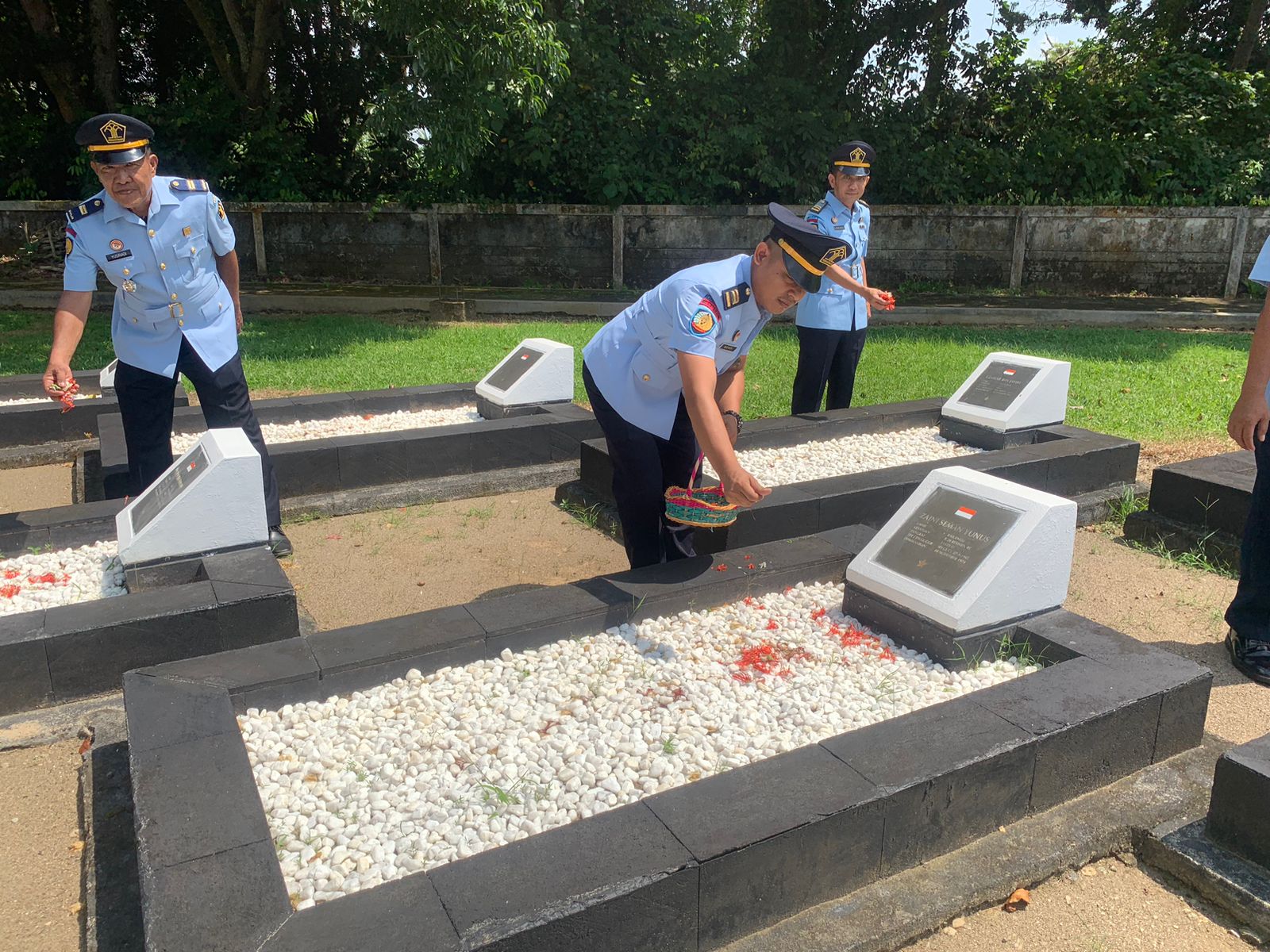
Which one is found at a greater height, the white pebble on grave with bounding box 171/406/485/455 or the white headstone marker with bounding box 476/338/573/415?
the white headstone marker with bounding box 476/338/573/415

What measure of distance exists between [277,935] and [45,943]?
35.7 inches

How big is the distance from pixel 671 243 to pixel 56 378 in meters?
12.1

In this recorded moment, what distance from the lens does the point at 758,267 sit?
3.34 meters

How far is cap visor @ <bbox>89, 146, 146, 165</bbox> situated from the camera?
414 cm

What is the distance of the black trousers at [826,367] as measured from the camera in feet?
21.6

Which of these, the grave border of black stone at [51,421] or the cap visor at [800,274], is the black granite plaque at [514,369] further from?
the cap visor at [800,274]

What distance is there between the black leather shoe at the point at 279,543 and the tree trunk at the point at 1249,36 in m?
17.2

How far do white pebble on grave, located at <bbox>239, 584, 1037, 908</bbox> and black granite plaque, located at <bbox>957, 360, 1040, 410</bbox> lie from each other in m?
3.29

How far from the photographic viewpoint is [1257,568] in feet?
12.2

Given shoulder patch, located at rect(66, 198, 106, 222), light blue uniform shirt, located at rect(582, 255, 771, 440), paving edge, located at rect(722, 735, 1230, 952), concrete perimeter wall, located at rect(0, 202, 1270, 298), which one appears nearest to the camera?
paving edge, located at rect(722, 735, 1230, 952)

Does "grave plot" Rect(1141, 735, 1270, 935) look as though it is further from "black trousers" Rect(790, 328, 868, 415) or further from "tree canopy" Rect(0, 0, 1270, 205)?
"tree canopy" Rect(0, 0, 1270, 205)

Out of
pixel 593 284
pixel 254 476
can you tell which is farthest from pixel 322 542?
pixel 593 284

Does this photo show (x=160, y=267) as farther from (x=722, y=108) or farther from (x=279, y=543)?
(x=722, y=108)

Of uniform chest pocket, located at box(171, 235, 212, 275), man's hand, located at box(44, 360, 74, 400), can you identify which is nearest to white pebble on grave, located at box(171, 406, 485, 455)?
uniform chest pocket, located at box(171, 235, 212, 275)
